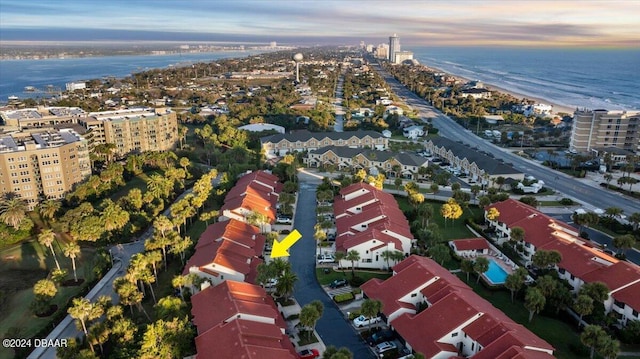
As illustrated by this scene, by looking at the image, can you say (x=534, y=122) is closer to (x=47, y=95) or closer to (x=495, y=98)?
(x=495, y=98)

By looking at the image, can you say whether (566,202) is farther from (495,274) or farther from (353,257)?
(353,257)

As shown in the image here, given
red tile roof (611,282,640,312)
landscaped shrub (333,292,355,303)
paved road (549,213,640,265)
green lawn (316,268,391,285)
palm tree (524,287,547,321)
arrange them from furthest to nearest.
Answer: paved road (549,213,640,265) < green lawn (316,268,391,285) < landscaped shrub (333,292,355,303) < red tile roof (611,282,640,312) < palm tree (524,287,547,321)

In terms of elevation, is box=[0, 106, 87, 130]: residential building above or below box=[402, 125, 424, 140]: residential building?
above

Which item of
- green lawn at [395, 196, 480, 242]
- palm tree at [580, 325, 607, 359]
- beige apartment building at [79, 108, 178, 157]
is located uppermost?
beige apartment building at [79, 108, 178, 157]

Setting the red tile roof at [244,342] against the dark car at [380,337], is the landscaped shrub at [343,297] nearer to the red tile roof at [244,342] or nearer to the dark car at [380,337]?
the dark car at [380,337]

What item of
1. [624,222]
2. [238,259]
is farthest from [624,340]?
[238,259]

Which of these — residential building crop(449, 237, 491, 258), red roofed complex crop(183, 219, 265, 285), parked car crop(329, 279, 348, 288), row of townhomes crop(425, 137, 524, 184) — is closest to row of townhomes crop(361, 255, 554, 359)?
parked car crop(329, 279, 348, 288)

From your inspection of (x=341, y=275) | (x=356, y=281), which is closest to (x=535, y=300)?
(x=356, y=281)

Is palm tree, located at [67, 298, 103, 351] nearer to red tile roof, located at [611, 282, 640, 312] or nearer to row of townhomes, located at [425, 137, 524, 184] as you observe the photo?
red tile roof, located at [611, 282, 640, 312]

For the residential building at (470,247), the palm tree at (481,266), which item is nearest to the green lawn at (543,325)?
the palm tree at (481,266)

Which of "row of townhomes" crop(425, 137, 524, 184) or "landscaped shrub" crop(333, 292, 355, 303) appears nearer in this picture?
"landscaped shrub" crop(333, 292, 355, 303)
